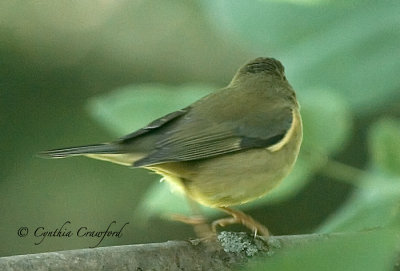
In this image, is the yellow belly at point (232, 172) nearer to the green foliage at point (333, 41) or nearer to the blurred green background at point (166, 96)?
the blurred green background at point (166, 96)

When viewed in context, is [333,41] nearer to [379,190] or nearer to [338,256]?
[379,190]

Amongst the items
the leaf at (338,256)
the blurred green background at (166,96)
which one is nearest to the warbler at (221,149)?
the blurred green background at (166,96)

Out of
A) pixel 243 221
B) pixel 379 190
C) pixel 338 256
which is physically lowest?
pixel 243 221

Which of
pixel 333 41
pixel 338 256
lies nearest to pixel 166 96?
pixel 333 41

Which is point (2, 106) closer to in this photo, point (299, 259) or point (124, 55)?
Result: point (124, 55)

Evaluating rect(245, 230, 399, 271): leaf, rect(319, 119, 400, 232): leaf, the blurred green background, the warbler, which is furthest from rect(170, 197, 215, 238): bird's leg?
rect(245, 230, 399, 271): leaf

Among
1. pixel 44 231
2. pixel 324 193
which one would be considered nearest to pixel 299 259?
pixel 324 193
